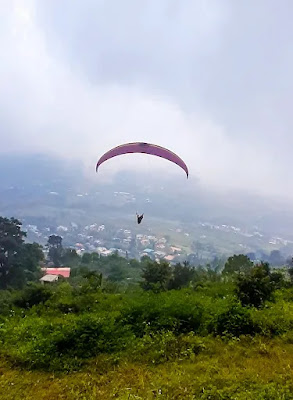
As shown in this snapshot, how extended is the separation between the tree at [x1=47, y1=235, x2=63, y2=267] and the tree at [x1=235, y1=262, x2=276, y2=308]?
46138mm

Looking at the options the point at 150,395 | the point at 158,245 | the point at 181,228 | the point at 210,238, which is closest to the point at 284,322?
the point at 150,395

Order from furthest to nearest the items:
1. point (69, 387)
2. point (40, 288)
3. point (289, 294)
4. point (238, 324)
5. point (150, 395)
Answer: point (40, 288) → point (289, 294) → point (238, 324) → point (69, 387) → point (150, 395)

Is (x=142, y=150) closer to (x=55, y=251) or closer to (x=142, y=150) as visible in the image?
(x=142, y=150)

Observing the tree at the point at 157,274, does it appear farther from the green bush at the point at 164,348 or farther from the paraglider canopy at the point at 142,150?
the green bush at the point at 164,348

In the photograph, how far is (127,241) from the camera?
106 meters

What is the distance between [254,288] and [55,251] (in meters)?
47.8

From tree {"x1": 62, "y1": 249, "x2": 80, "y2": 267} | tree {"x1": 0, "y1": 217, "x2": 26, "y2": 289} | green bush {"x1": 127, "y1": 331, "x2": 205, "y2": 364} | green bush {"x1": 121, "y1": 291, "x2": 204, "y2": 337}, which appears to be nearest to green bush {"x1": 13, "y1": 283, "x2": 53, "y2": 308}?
green bush {"x1": 121, "y1": 291, "x2": 204, "y2": 337}

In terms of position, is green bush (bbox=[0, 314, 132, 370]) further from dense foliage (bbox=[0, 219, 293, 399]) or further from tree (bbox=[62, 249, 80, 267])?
tree (bbox=[62, 249, 80, 267])

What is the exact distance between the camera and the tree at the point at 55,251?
52.0m

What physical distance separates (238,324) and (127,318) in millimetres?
2271

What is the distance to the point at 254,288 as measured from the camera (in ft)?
28.0

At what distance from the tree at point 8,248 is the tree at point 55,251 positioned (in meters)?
16.4

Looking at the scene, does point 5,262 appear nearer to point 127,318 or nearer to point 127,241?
point 127,318

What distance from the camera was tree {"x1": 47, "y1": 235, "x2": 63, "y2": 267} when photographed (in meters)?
52.0
